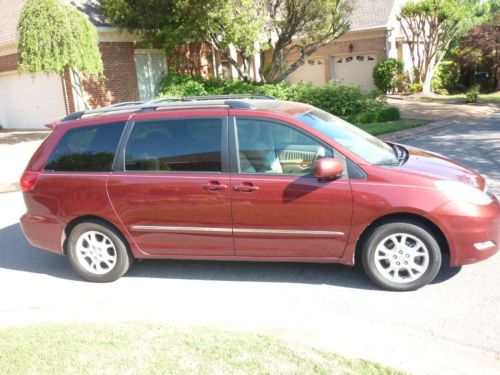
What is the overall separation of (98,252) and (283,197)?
2083 mm

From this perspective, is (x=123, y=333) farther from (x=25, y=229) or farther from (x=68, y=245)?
(x=25, y=229)

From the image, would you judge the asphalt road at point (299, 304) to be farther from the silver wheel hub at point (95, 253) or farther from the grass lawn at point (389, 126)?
the grass lawn at point (389, 126)

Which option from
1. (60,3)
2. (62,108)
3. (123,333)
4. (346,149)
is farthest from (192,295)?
(62,108)

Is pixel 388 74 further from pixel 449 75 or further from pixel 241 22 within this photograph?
pixel 241 22

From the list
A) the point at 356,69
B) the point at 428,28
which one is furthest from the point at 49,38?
the point at 428,28

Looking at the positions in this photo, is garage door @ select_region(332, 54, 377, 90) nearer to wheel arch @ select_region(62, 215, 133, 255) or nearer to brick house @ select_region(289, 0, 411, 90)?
brick house @ select_region(289, 0, 411, 90)

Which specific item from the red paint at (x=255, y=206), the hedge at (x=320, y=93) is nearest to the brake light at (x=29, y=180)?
the red paint at (x=255, y=206)

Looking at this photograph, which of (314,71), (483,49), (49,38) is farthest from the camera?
(314,71)

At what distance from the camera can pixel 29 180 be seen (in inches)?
223

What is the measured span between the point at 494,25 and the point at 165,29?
1659cm

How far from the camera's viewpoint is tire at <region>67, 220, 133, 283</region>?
5454 mm

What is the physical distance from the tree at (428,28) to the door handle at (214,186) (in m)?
21.8

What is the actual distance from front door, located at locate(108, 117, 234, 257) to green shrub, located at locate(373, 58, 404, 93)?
72.5ft

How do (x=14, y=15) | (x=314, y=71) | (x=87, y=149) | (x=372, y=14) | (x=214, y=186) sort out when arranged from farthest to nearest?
1. (x=314, y=71)
2. (x=372, y=14)
3. (x=14, y=15)
4. (x=87, y=149)
5. (x=214, y=186)
